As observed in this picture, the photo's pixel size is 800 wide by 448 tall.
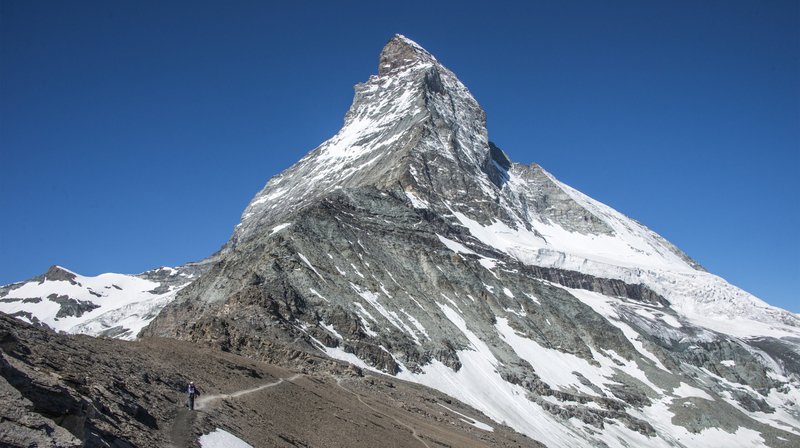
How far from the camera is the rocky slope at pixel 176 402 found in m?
15.0

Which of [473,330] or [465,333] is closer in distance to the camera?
[465,333]

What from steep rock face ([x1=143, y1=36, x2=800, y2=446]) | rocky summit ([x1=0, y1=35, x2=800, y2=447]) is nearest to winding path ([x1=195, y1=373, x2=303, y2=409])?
rocky summit ([x1=0, y1=35, x2=800, y2=447])

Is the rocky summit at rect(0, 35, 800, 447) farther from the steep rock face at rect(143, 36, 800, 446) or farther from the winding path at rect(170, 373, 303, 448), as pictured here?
the winding path at rect(170, 373, 303, 448)

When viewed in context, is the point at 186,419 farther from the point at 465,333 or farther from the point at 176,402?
the point at 465,333

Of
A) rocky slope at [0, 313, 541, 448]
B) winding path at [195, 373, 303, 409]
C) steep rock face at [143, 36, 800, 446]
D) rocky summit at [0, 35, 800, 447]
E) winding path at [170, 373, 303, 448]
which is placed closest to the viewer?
rocky slope at [0, 313, 541, 448]

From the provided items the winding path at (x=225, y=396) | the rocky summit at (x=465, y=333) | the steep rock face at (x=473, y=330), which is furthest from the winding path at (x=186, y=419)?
the steep rock face at (x=473, y=330)

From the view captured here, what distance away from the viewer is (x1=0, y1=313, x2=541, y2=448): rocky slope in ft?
49.1

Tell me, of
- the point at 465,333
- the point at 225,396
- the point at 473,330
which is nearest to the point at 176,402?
the point at 225,396

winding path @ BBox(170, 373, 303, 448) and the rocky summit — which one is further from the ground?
the rocky summit

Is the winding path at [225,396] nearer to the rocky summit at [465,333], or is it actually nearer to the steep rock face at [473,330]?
the rocky summit at [465,333]

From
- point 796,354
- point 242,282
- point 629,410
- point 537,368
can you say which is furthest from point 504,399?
point 796,354

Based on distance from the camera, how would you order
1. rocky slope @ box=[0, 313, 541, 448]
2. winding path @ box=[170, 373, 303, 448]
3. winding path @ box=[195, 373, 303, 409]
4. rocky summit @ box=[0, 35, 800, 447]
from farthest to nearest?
rocky summit @ box=[0, 35, 800, 447]
winding path @ box=[195, 373, 303, 409]
winding path @ box=[170, 373, 303, 448]
rocky slope @ box=[0, 313, 541, 448]

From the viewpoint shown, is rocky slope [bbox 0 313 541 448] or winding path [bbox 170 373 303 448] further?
winding path [bbox 170 373 303 448]

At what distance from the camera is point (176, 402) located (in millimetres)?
26422
